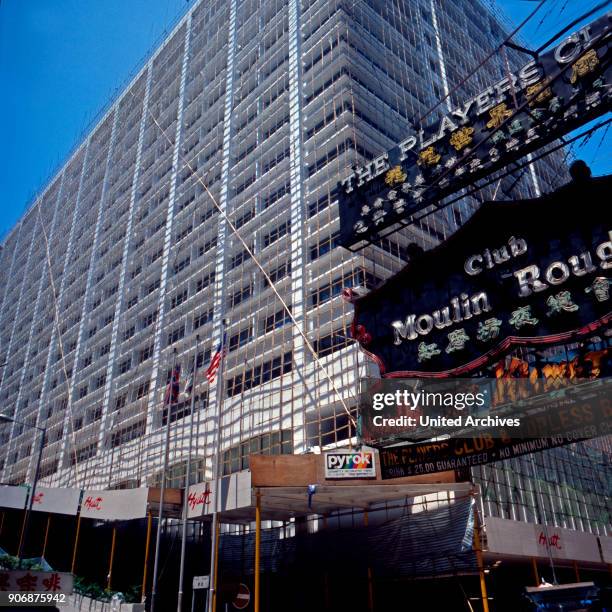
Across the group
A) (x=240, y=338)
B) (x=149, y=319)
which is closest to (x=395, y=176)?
(x=240, y=338)

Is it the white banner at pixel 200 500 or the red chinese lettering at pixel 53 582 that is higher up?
the white banner at pixel 200 500

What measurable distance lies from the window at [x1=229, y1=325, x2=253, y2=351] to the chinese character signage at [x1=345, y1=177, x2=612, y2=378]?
23.3 meters

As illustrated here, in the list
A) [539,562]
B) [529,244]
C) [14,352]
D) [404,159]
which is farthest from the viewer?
[14,352]

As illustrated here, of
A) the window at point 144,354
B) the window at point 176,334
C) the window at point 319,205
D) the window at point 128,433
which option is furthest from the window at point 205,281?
the window at point 128,433

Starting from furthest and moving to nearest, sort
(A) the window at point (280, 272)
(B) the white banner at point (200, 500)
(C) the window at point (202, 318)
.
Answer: (C) the window at point (202, 318), (A) the window at point (280, 272), (B) the white banner at point (200, 500)

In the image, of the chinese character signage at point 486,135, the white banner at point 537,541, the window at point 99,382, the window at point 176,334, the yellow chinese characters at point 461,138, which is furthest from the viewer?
the window at point 99,382

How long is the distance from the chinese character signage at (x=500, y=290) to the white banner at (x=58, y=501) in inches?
881

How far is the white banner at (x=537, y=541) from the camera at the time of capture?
22.1 m

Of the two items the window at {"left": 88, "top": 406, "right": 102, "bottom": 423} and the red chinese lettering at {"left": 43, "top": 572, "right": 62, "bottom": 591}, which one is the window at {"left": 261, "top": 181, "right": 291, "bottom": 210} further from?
the red chinese lettering at {"left": 43, "top": 572, "right": 62, "bottom": 591}

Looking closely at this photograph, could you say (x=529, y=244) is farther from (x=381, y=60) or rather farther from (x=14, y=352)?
(x=14, y=352)

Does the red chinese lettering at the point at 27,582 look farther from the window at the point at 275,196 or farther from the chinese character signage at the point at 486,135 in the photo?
the window at the point at 275,196

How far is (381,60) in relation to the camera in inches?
1693

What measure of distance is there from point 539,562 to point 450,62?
42165 millimetres

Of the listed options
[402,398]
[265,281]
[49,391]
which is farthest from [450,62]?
[49,391]
